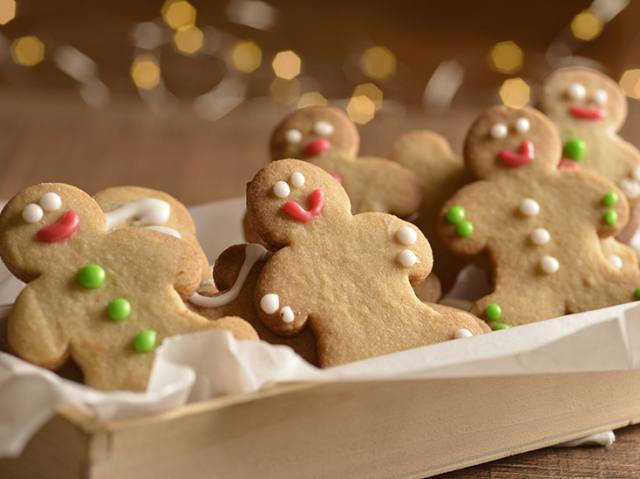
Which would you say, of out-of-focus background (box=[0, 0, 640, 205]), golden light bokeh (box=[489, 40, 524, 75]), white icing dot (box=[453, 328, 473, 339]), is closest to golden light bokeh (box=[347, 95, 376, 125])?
out-of-focus background (box=[0, 0, 640, 205])

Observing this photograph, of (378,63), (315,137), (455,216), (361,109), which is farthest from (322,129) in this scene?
(378,63)

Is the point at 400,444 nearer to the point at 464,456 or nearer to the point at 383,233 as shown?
the point at 464,456

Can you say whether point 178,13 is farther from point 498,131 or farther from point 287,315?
point 287,315

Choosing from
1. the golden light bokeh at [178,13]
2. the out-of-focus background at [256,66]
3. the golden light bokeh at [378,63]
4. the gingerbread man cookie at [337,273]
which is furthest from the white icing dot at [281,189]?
the golden light bokeh at [378,63]

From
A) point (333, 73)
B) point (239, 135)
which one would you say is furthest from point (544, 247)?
point (333, 73)

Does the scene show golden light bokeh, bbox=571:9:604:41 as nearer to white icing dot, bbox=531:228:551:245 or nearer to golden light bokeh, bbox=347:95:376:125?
golden light bokeh, bbox=347:95:376:125

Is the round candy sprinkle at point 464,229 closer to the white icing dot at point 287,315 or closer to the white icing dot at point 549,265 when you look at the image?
the white icing dot at point 549,265

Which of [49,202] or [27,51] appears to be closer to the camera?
[49,202]

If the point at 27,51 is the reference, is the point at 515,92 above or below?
above
